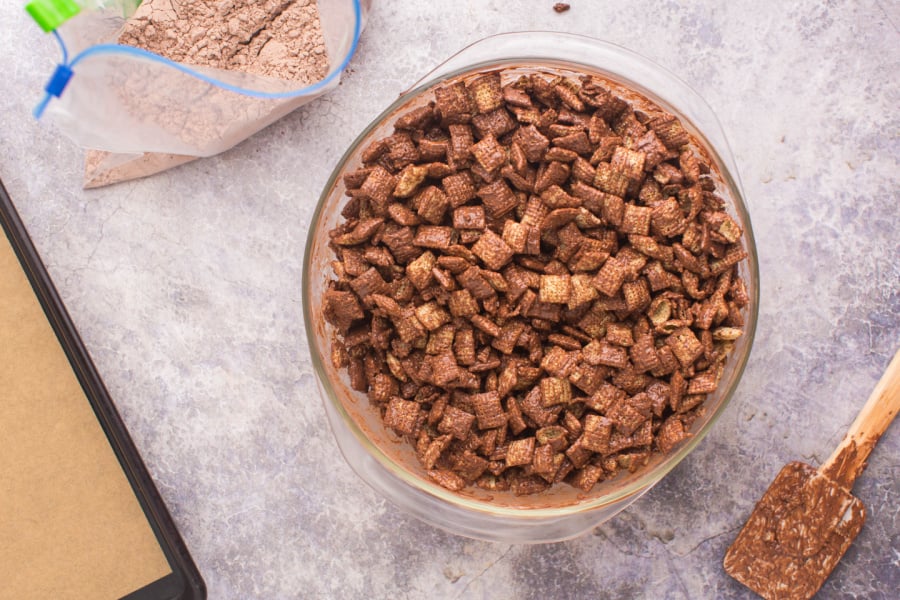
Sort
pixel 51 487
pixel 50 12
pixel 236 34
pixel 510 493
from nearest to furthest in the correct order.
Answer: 1. pixel 50 12
2. pixel 510 493
3. pixel 236 34
4. pixel 51 487

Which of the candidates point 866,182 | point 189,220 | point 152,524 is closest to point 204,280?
point 189,220

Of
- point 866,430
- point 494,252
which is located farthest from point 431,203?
point 866,430

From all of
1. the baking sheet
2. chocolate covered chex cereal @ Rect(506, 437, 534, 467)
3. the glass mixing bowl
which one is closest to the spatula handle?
the glass mixing bowl

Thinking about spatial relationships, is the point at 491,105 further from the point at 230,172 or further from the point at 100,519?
the point at 100,519

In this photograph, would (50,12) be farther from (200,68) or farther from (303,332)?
(303,332)

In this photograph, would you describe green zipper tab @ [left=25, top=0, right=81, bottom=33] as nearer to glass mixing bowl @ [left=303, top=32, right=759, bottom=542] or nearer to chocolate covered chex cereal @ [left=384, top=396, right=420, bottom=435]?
glass mixing bowl @ [left=303, top=32, right=759, bottom=542]

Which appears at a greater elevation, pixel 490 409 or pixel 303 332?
pixel 490 409

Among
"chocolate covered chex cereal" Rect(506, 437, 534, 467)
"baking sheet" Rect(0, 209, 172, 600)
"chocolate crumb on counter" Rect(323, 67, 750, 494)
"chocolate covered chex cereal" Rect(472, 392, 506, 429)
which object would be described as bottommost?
"baking sheet" Rect(0, 209, 172, 600)
